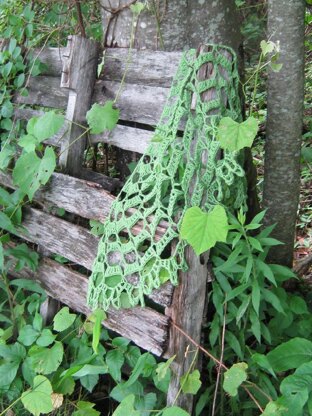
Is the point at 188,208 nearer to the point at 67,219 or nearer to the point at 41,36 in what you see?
the point at 67,219

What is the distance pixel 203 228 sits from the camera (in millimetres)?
1691

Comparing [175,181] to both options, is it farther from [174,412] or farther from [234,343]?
[174,412]

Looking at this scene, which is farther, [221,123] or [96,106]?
[96,106]

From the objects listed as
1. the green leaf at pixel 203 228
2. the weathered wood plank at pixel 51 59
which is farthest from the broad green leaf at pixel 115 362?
the weathered wood plank at pixel 51 59

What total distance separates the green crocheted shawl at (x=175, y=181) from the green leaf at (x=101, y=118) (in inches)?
10.4

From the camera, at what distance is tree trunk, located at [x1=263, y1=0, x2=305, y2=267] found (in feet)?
7.27

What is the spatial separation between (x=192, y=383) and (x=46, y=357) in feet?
2.28

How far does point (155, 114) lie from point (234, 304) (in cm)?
84

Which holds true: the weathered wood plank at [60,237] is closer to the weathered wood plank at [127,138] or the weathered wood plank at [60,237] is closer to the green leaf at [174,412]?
the weathered wood plank at [127,138]

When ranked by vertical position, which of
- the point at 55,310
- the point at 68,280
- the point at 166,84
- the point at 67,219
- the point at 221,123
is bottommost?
the point at 55,310

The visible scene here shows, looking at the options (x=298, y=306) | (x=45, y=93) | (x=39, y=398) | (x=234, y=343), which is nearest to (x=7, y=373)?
(x=39, y=398)

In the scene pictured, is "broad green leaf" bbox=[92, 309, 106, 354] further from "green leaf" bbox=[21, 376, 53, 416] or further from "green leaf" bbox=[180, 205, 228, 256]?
"green leaf" bbox=[180, 205, 228, 256]

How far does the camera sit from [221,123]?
1799mm

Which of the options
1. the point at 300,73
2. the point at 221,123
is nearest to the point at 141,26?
the point at 300,73
